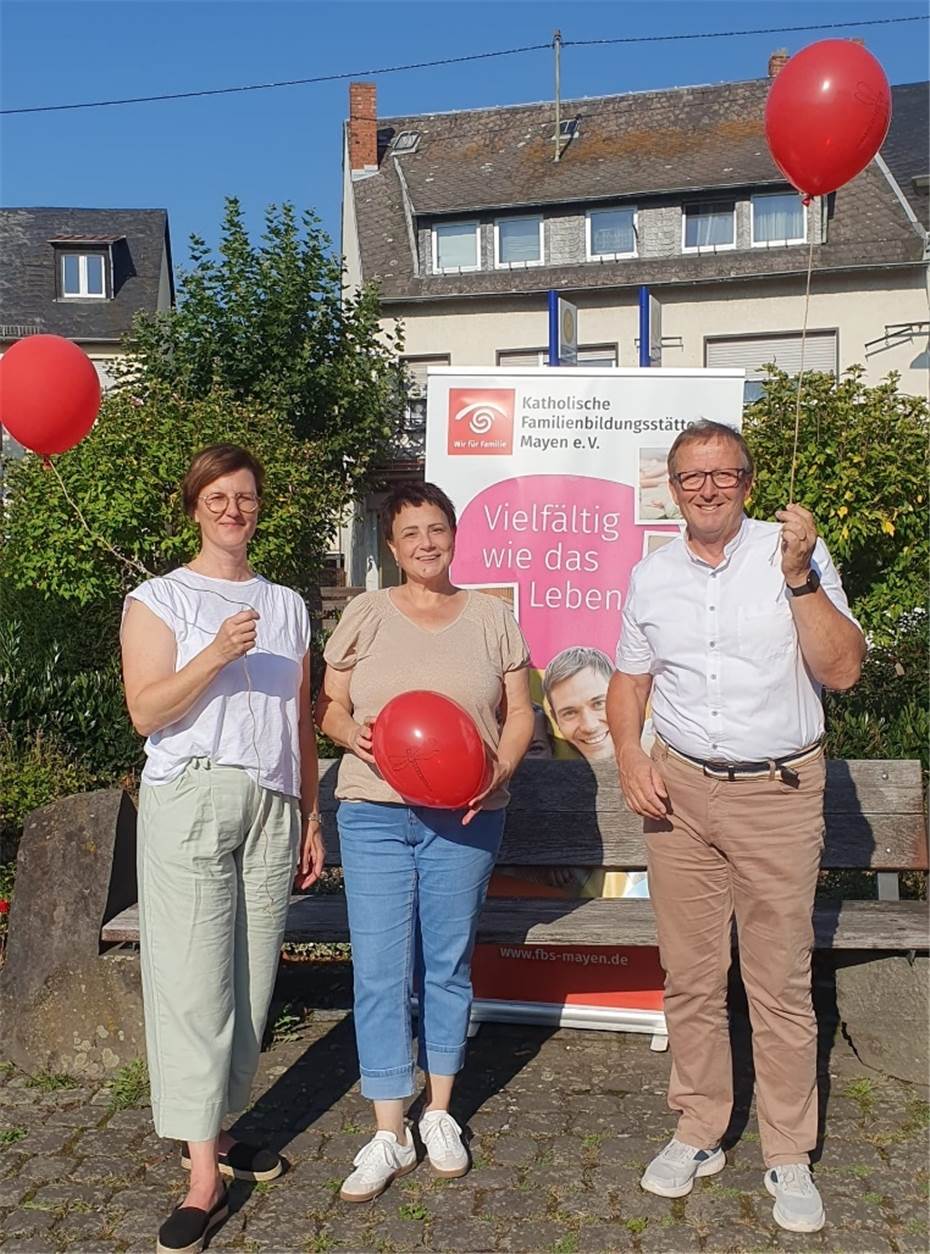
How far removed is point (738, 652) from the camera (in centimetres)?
333

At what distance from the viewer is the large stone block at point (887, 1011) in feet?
13.6

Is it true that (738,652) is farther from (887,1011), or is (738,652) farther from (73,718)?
(73,718)

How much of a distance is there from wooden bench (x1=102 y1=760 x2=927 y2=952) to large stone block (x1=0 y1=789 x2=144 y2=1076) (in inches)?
3.8

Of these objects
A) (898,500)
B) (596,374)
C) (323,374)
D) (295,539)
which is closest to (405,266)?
(323,374)

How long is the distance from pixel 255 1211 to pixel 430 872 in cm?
98

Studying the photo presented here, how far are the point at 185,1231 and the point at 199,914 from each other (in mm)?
764

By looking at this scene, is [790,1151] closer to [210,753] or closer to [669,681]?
[669,681]

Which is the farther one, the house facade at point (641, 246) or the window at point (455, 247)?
the window at point (455, 247)

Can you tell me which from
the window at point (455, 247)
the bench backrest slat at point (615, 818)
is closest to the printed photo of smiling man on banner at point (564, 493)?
the bench backrest slat at point (615, 818)

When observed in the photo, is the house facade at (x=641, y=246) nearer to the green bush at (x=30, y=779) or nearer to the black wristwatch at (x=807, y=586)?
the green bush at (x=30, y=779)

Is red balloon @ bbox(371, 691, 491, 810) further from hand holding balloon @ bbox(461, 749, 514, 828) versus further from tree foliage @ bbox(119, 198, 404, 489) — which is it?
tree foliage @ bbox(119, 198, 404, 489)

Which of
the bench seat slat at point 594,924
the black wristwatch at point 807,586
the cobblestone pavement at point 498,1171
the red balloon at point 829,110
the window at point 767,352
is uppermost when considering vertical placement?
the window at point 767,352

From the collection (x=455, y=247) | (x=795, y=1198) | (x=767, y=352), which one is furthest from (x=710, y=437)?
(x=455, y=247)

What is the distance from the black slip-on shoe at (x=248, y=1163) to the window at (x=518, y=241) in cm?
2427
